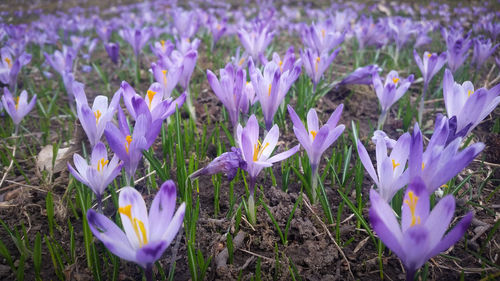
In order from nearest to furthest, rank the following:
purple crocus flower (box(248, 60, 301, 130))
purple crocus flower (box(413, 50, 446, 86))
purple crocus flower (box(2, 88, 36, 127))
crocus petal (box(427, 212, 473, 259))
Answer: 1. crocus petal (box(427, 212, 473, 259))
2. purple crocus flower (box(248, 60, 301, 130))
3. purple crocus flower (box(2, 88, 36, 127))
4. purple crocus flower (box(413, 50, 446, 86))

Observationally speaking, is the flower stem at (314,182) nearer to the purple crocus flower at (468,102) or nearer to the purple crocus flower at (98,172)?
the purple crocus flower at (468,102)

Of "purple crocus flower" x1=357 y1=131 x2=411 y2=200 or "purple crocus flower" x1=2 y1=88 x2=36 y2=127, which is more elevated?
"purple crocus flower" x1=357 y1=131 x2=411 y2=200

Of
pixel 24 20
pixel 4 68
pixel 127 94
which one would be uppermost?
pixel 127 94

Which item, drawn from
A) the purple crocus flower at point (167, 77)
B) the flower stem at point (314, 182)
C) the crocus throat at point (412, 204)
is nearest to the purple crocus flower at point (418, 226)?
the crocus throat at point (412, 204)

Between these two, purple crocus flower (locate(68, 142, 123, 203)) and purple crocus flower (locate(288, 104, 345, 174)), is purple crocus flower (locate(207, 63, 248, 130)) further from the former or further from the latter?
purple crocus flower (locate(68, 142, 123, 203))

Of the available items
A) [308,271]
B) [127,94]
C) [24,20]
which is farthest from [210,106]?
[24,20]

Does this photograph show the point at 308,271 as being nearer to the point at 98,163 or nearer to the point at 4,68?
the point at 98,163

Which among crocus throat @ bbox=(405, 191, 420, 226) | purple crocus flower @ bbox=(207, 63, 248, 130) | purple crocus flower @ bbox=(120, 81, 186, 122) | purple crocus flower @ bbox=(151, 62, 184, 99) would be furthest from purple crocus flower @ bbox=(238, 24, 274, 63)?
crocus throat @ bbox=(405, 191, 420, 226)
